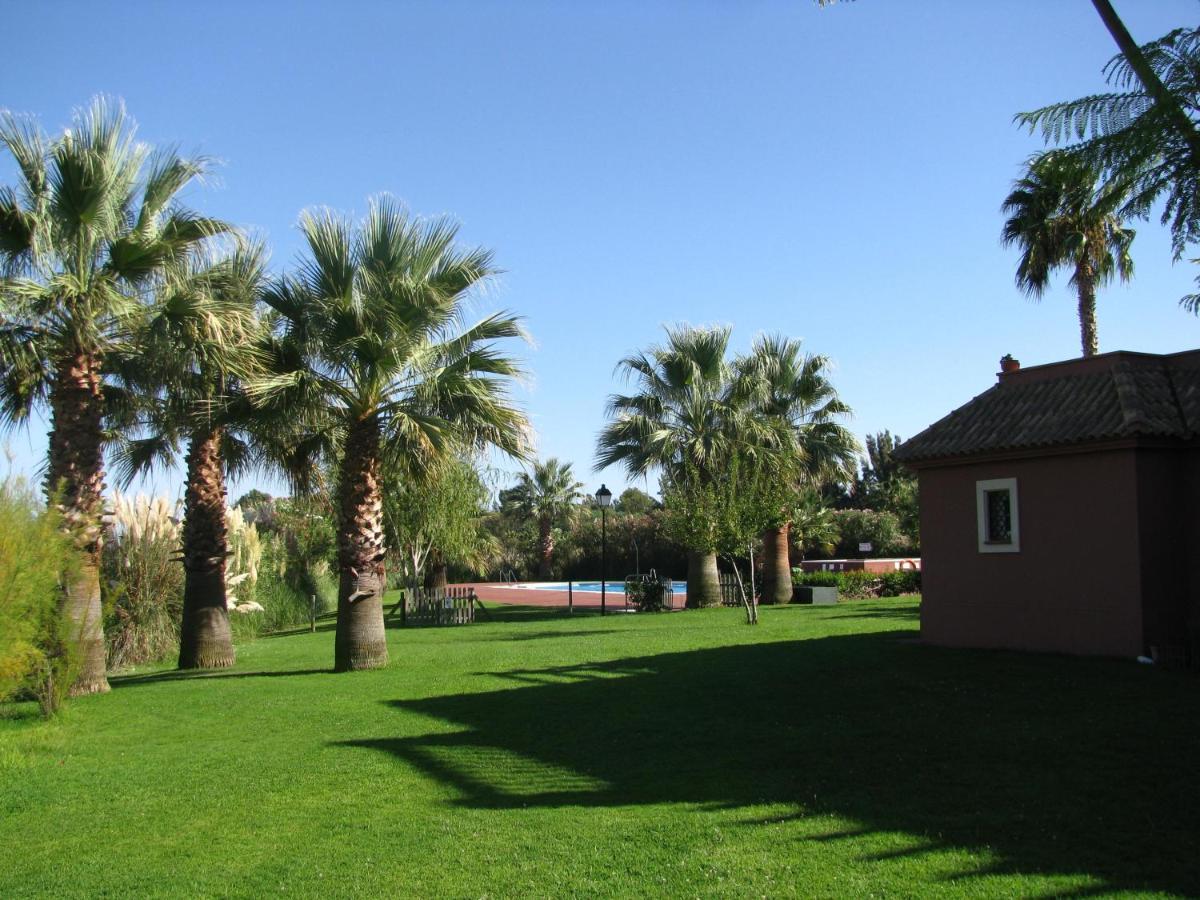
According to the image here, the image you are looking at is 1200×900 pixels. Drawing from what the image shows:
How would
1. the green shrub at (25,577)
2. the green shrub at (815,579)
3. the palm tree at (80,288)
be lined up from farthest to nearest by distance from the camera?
the green shrub at (815,579), the palm tree at (80,288), the green shrub at (25,577)

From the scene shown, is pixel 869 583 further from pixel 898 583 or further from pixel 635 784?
pixel 635 784

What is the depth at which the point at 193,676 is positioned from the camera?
16625 mm

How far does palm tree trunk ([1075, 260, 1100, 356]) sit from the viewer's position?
84.5 feet

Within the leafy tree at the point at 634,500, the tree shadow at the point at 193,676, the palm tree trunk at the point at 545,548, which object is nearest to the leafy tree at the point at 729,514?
the tree shadow at the point at 193,676

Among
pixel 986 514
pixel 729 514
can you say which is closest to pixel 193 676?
pixel 729 514

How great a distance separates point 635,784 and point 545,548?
50.4 meters

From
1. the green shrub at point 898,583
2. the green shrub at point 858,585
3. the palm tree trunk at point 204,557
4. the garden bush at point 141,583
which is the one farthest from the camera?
the green shrub at point 898,583

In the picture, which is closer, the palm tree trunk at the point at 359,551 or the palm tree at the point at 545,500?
the palm tree trunk at the point at 359,551

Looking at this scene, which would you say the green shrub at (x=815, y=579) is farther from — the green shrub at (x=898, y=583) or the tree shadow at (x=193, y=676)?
the tree shadow at (x=193, y=676)

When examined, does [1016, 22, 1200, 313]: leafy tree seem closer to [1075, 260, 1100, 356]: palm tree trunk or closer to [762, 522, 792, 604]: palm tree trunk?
[1075, 260, 1100, 356]: palm tree trunk

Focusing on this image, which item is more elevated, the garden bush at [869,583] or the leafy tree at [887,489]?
the leafy tree at [887,489]

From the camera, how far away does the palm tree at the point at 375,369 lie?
15328 mm

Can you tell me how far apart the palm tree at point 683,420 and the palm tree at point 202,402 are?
13.2 meters

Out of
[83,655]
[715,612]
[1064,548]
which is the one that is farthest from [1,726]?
[715,612]
